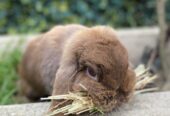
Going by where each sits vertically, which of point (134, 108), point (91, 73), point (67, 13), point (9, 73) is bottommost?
point (134, 108)

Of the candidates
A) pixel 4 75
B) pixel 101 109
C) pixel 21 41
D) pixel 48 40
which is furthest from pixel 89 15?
pixel 101 109

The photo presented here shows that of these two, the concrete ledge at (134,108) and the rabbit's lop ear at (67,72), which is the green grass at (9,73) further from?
the rabbit's lop ear at (67,72)

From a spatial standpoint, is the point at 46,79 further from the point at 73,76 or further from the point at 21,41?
the point at 21,41

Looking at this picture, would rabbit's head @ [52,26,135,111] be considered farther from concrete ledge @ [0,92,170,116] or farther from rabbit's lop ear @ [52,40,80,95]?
concrete ledge @ [0,92,170,116]

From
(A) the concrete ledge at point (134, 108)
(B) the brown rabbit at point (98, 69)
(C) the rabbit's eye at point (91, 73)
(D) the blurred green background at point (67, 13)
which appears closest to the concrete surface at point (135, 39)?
(D) the blurred green background at point (67, 13)

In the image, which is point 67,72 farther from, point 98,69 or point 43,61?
point 43,61

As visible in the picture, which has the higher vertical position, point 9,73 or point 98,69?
point 98,69

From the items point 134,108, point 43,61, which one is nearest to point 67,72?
point 134,108

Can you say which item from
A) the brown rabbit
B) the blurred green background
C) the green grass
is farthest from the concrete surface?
the brown rabbit
